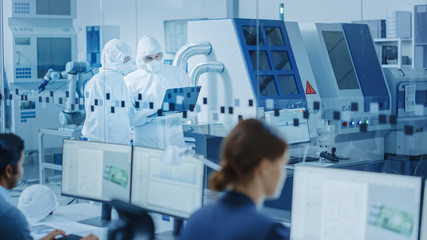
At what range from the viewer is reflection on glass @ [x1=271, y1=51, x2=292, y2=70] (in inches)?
141

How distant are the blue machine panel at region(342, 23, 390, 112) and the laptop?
0.94m

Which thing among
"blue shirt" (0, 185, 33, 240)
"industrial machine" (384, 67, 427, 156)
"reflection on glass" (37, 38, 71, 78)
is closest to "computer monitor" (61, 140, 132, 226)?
"blue shirt" (0, 185, 33, 240)

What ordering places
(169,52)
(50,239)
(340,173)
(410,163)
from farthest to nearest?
(169,52), (410,163), (50,239), (340,173)

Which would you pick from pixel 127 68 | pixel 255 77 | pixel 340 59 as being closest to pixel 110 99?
pixel 127 68

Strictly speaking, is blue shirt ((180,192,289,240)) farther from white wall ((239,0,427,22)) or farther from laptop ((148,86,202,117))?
laptop ((148,86,202,117))

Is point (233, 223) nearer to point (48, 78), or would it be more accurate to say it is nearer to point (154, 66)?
point (154, 66)

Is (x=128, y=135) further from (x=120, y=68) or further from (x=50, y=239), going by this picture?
(x=50, y=239)

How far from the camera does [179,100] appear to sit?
3609mm

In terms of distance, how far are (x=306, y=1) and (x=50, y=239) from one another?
1.92 m

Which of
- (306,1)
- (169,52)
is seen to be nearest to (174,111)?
(169,52)

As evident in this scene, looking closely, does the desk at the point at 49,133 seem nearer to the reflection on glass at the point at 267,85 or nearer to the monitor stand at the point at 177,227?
the reflection on glass at the point at 267,85

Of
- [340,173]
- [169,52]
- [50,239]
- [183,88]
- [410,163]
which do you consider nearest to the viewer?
[340,173]

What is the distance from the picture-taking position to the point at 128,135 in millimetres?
4027

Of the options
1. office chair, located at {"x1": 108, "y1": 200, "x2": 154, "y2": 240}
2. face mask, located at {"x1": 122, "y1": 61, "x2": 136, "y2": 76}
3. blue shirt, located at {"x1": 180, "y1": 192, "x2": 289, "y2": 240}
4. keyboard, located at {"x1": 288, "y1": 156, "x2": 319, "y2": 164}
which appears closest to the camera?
blue shirt, located at {"x1": 180, "y1": 192, "x2": 289, "y2": 240}
